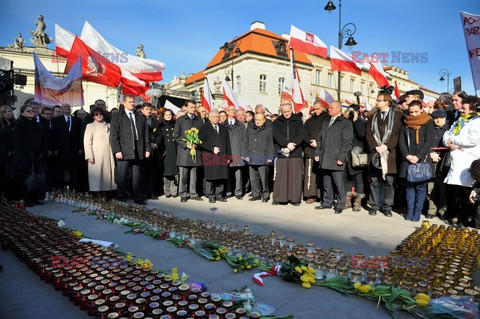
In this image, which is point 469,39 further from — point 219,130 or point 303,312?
point 303,312

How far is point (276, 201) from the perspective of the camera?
6930mm

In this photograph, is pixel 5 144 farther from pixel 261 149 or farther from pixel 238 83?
pixel 238 83

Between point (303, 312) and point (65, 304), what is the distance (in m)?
1.81

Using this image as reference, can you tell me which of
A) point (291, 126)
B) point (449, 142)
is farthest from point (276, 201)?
point (449, 142)

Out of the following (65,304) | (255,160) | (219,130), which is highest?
(219,130)

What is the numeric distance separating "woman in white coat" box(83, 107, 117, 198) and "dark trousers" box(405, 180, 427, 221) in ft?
19.2

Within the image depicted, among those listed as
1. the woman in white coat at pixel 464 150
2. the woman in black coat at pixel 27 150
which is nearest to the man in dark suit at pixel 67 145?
the woman in black coat at pixel 27 150

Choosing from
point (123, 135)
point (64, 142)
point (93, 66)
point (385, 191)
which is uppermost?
point (93, 66)

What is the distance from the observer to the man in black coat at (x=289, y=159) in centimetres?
688

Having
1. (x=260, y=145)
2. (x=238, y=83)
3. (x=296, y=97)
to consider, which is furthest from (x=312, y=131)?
(x=238, y=83)

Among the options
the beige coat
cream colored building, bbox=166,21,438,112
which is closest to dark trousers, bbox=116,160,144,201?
the beige coat

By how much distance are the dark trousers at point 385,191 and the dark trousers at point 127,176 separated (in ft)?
15.1

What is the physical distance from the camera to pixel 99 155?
696 cm

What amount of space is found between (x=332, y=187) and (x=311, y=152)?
0.91 meters
